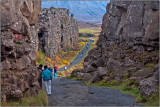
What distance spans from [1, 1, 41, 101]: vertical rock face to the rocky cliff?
26.5 ft

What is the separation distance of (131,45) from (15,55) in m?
16.1

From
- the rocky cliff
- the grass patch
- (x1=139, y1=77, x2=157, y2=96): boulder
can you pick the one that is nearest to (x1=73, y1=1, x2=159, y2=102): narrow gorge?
the rocky cliff

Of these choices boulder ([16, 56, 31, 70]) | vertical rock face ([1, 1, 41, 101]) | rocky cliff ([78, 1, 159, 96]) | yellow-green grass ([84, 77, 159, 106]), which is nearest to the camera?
vertical rock face ([1, 1, 41, 101])

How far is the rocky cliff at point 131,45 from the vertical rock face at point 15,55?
26.5 ft

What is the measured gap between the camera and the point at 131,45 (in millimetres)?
25562

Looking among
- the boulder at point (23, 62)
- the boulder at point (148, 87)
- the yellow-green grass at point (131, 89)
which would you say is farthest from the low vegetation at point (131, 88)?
the boulder at point (23, 62)

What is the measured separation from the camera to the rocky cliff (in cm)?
2128

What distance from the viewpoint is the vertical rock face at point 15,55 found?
11062mm

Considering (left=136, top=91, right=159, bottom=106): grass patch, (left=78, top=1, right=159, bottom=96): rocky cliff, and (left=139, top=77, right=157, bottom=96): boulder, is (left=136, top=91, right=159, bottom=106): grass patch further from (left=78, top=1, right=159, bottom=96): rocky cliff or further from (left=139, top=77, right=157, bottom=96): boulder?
(left=78, top=1, right=159, bottom=96): rocky cliff

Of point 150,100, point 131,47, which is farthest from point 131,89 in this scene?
point 131,47

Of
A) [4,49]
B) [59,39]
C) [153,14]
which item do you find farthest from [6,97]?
[59,39]

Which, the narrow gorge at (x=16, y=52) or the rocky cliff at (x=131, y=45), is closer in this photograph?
the narrow gorge at (x=16, y=52)

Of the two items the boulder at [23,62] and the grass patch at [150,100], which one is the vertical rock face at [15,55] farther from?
the grass patch at [150,100]

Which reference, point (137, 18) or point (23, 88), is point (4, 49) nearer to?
point (23, 88)
